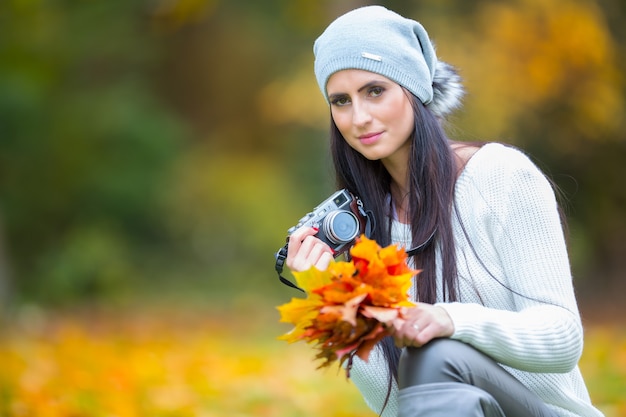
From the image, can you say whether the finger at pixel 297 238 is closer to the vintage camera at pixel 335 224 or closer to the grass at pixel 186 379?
the vintage camera at pixel 335 224

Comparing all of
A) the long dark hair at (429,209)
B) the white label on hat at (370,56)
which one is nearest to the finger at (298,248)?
the long dark hair at (429,209)

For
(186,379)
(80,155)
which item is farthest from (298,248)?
(80,155)

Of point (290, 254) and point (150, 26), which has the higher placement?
point (150, 26)

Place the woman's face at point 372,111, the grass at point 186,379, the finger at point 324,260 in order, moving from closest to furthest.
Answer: the finger at point 324,260 → the woman's face at point 372,111 → the grass at point 186,379

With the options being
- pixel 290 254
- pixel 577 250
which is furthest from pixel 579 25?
pixel 290 254

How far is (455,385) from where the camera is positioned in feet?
6.34

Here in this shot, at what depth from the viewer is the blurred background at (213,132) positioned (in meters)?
7.81

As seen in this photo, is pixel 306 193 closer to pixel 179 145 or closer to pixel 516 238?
pixel 179 145

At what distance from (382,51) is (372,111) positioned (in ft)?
0.53

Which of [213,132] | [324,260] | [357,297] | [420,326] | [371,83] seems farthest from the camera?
[213,132]

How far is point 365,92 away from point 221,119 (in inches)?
490

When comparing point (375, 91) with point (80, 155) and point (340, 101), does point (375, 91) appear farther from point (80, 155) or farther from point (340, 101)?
point (80, 155)

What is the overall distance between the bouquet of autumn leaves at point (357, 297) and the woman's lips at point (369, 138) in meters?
0.58

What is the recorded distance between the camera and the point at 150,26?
39.8 ft
